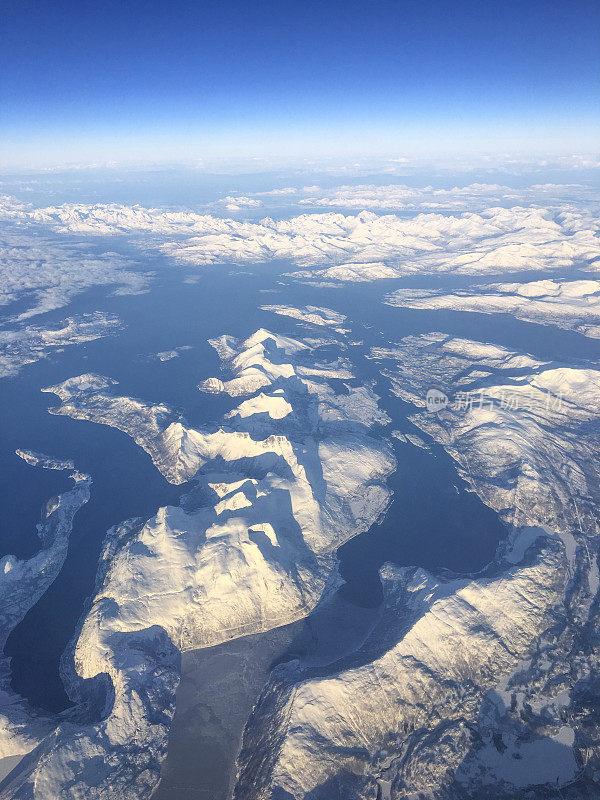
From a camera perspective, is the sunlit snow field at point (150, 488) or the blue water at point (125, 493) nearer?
the sunlit snow field at point (150, 488)

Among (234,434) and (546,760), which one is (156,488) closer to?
(234,434)

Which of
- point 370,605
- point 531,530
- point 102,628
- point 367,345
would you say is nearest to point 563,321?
point 367,345

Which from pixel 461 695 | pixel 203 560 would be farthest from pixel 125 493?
pixel 461 695

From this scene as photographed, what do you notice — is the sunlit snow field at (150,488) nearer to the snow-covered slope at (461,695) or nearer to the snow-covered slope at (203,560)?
the snow-covered slope at (203,560)

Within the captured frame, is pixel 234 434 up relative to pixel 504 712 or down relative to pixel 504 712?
up

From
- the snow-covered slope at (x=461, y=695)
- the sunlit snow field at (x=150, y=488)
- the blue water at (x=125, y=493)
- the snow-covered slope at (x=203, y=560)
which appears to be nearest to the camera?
the snow-covered slope at (x=461, y=695)

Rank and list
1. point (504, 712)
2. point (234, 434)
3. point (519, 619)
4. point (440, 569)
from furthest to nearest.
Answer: point (234, 434)
point (440, 569)
point (519, 619)
point (504, 712)

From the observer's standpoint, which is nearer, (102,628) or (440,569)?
(102,628)

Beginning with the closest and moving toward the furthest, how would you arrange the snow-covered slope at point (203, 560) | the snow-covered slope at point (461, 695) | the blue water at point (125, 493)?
1. the snow-covered slope at point (461, 695)
2. the snow-covered slope at point (203, 560)
3. the blue water at point (125, 493)

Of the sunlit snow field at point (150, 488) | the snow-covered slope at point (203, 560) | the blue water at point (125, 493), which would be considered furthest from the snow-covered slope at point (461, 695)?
the snow-covered slope at point (203, 560)

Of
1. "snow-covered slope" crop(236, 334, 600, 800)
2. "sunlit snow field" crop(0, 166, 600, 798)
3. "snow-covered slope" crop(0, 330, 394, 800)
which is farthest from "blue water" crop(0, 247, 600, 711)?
"snow-covered slope" crop(236, 334, 600, 800)

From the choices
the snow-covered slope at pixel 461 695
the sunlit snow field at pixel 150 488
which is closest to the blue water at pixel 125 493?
the sunlit snow field at pixel 150 488
